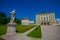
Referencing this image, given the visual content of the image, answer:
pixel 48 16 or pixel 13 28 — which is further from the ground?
pixel 48 16

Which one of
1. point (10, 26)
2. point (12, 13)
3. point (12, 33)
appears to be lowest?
point (12, 33)

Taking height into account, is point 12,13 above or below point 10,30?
above

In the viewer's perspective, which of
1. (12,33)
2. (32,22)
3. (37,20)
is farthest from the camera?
(37,20)

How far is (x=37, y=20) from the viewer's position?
2038cm

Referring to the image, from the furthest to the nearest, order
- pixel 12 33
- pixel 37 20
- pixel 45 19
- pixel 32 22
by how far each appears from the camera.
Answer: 1. pixel 37 20
2. pixel 45 19
3. pixel 32 22
4. pixel 12 33

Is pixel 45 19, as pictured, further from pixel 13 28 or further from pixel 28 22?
pixel 13 28

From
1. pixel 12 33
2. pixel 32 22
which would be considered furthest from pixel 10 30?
pixel 32 22

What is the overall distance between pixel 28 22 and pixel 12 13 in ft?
49.3

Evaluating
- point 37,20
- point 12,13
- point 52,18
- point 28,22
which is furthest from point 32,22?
point 12,13

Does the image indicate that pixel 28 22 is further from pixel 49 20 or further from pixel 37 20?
pixel 49 20

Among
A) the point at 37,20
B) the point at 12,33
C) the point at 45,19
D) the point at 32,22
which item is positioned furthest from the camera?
the point at 37,20

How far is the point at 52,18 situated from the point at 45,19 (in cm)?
139

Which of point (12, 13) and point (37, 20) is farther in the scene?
point (37, 20)

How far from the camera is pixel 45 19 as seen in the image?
1914 centimetres
